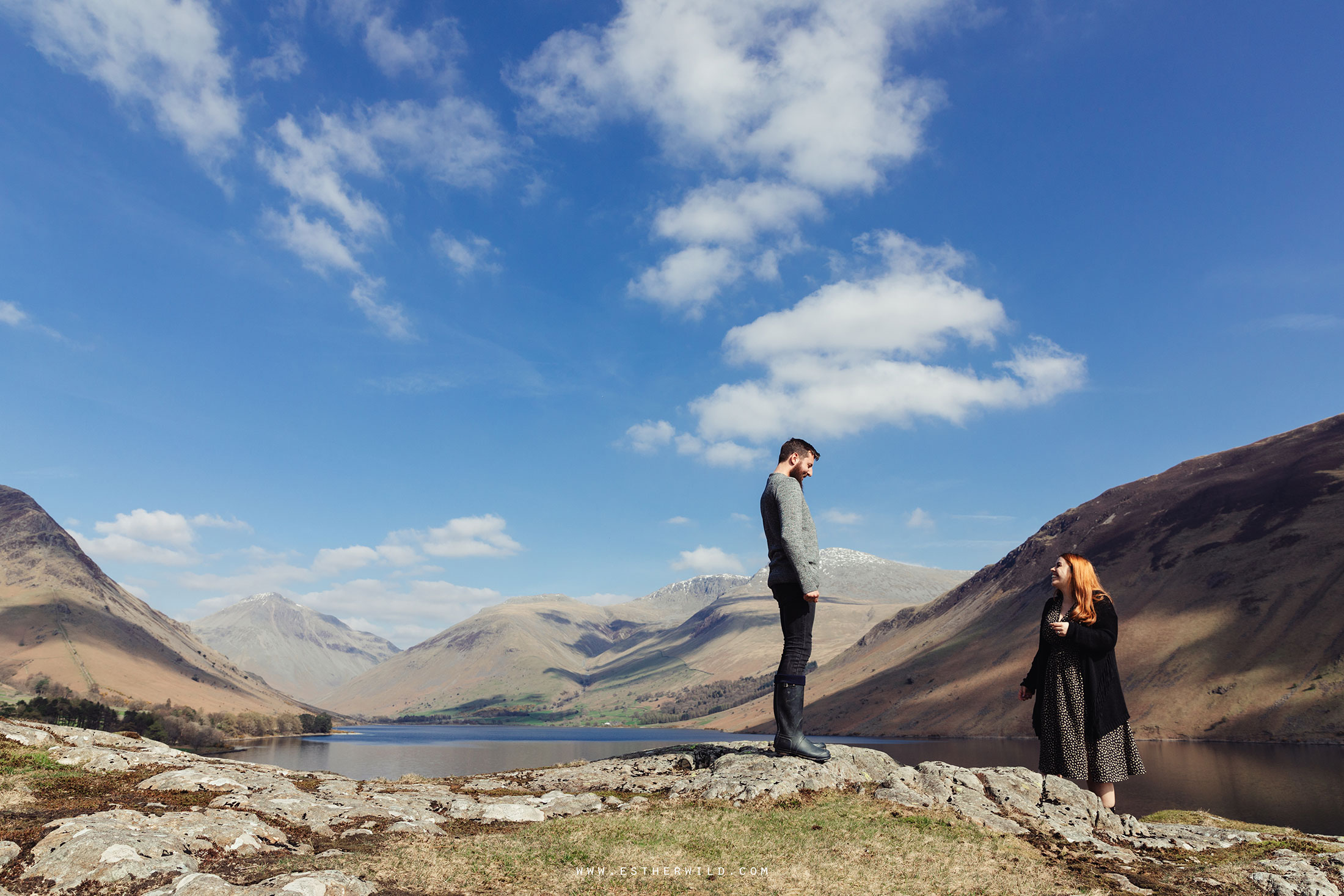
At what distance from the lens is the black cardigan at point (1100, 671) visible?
11984 mm

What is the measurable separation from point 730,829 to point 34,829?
9270mm

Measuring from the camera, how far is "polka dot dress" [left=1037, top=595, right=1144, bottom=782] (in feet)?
40.5

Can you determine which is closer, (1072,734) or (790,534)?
(1072,734)

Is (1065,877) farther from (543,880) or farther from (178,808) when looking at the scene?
(178,808)

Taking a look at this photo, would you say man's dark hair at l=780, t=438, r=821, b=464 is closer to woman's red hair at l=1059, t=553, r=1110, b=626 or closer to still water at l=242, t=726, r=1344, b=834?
woman's red hair at l=1059, t=553, r=1110, b=626

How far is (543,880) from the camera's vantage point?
930 cm

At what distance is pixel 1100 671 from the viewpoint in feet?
40.4

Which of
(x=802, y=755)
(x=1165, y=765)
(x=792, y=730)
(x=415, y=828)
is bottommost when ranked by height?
(x=1165, y=765)

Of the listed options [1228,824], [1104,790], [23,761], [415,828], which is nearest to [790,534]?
[1104,790]

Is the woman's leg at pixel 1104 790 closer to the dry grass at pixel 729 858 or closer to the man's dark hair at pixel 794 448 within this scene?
the dry grass at pixel 729 858

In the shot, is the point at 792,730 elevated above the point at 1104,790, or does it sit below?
above

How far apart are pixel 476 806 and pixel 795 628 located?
6.94 meters

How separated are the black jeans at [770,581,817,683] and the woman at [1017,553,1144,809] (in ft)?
13.6

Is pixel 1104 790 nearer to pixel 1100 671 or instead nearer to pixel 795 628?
pixel 1100 671
